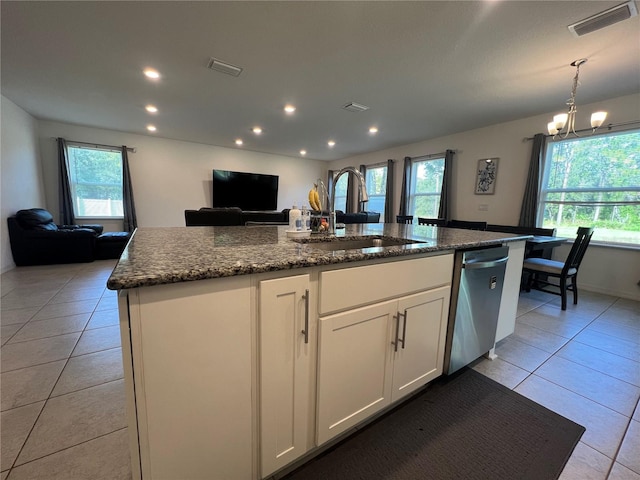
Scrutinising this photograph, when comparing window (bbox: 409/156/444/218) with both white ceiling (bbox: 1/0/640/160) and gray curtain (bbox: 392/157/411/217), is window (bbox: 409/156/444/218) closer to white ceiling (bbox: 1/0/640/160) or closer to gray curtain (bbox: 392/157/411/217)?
gray curtain (bbox: 392/157/411/217)

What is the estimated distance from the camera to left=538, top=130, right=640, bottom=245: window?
314cm

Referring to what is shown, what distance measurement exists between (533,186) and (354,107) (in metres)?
2.93

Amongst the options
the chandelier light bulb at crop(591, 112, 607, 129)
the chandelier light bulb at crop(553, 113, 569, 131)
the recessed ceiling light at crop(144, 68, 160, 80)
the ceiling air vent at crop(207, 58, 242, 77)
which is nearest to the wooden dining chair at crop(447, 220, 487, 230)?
the chandelier light bulb at crop(553, 113, 569, 131)

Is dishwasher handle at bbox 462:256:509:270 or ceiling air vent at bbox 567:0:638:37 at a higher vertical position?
ceiling air vent at bbox 567:0:638:37

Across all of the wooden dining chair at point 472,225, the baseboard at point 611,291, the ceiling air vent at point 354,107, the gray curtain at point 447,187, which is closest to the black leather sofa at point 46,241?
the ceiling air vent at point 354,107

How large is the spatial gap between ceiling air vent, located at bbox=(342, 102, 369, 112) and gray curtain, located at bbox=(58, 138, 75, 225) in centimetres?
541

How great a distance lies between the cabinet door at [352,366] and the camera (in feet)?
3.23

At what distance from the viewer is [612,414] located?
1.39m

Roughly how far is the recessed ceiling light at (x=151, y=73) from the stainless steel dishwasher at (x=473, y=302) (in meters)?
3.49

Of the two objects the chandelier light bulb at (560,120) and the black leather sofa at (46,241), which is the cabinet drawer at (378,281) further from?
the black leather sofa at (46,241)

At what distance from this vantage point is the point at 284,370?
35.2 inches

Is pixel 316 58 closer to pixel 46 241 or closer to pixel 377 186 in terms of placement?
pixel 377 186

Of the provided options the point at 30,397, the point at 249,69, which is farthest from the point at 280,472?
the point at 249,69

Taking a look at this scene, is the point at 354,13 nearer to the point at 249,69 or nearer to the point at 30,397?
the point at 249,69
